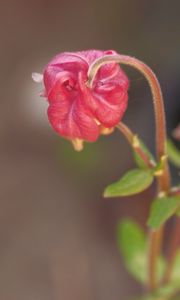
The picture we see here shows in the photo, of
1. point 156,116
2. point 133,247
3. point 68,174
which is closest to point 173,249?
point 133,247

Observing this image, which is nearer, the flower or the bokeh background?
the flower

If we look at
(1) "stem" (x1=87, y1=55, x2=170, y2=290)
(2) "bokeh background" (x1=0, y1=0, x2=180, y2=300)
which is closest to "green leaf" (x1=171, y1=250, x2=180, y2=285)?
(1) "stem" (x1=87, y1=55, x2=170, y2=290)

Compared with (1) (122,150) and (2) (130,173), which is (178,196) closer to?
(2) (130,173)

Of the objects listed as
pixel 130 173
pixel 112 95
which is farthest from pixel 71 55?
pixel 130 173

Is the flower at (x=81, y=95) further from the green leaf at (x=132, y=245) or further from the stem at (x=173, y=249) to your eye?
the green leaf at (x=132, y=245)

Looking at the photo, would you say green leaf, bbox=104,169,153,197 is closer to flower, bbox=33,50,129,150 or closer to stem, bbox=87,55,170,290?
stem, bbox=87,55,170,290

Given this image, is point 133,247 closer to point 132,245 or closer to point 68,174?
point 132,245

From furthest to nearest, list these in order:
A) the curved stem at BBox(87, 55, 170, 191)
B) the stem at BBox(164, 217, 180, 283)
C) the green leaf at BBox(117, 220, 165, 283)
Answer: the green leaf at BBox(117, 220, 165, 283), the stem at BBox(164, 217, 180, 283), the curved stem at BBox(87, 55, 170, 191)
